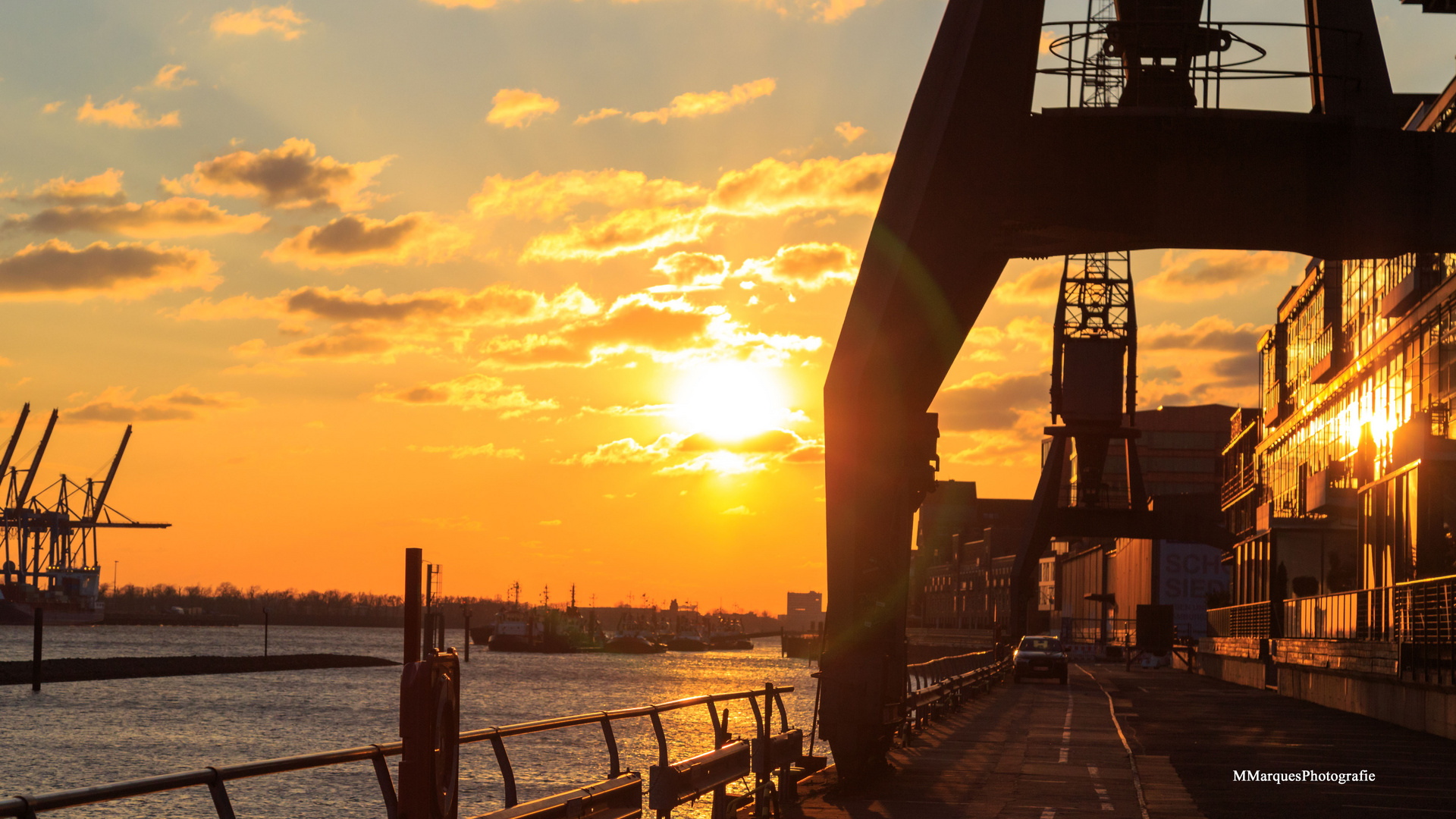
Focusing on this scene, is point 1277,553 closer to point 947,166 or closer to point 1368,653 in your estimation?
point 1368,653

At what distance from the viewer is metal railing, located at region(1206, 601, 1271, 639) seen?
57438 mm

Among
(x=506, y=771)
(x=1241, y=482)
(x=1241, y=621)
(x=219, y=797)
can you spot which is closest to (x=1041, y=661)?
(x=1241, y=621)

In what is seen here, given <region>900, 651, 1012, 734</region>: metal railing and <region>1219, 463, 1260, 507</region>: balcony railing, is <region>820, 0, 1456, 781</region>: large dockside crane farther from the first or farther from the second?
<region>1219, 463, 1260, 507</region>: balcony railing

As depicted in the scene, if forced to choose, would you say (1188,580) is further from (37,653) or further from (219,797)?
(219,797)

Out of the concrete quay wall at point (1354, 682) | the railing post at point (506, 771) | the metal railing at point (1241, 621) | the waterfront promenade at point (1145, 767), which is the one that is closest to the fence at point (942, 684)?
the waterfront promenade at point (1145, 767)

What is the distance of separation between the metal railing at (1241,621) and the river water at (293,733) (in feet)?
67.6

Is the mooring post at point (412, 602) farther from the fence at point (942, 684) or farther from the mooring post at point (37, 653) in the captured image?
the mooring post at point (37, 653)

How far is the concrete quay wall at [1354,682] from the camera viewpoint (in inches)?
1111

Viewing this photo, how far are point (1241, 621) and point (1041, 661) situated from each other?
44.1 feet

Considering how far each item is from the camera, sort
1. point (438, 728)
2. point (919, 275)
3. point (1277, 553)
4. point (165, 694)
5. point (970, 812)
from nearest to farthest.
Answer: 1. point (438, 728)
2. point (919, 275)
3. point (970, 812)
4. point (1277, 553)
5. point (165, 694)

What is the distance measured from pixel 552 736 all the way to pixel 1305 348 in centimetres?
4667

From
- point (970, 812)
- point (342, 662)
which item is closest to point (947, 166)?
point (970, 812)

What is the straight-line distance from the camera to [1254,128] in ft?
39.7

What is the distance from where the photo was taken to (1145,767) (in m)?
20.9
